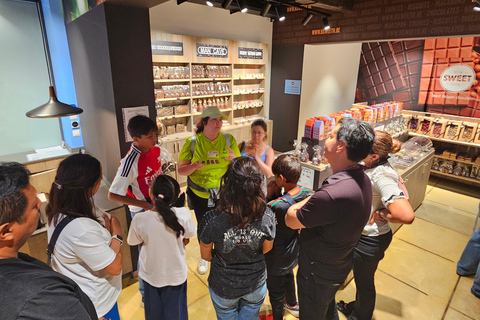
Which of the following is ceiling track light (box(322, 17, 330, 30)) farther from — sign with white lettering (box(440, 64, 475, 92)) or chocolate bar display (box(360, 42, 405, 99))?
sign with white lettering (box(440, 64, 475, 92))

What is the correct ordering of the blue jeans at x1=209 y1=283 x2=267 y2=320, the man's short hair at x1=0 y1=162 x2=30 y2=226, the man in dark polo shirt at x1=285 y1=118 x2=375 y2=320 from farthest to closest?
1. the blue jeans at x1=209 y1=283 x2=267 y2=320
2. the man in dark polo shirt at x1=285 y1=118 x2=375 y2=320
3. the man's short hair at x1=0 y1=162 x2=30 y2=226

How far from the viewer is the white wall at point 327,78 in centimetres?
661

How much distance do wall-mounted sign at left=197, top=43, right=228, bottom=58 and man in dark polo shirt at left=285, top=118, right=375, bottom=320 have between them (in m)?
4.34

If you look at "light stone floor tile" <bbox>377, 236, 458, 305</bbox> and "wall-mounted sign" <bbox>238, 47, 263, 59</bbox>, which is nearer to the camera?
"light stone floor tile" <bbox>377, 236, 458, 305</bbox>

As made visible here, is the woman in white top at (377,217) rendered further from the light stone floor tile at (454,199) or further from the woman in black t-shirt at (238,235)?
the light stone floor tile at (454,199)

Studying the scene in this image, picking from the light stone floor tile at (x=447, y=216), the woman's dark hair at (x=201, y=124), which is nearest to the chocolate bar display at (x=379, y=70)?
the light stone floor tile at (x=447, y=216)

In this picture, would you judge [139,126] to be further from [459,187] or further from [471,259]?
[459,187]

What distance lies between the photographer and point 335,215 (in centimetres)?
142

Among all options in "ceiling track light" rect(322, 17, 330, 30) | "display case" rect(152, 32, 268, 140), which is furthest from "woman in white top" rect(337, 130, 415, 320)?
"ceiling track light" rect(322, 17, 330, 30)

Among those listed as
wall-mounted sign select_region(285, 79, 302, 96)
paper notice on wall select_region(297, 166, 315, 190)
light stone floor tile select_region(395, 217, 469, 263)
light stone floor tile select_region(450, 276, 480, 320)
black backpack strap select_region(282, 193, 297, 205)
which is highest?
wall-mounted sign select_region(285, 79, 302, 96)

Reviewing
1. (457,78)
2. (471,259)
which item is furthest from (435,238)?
(457,78)

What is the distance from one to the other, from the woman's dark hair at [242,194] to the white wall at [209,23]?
4.32 metres

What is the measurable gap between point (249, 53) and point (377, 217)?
5.11 metres

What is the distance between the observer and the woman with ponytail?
1.63 m
